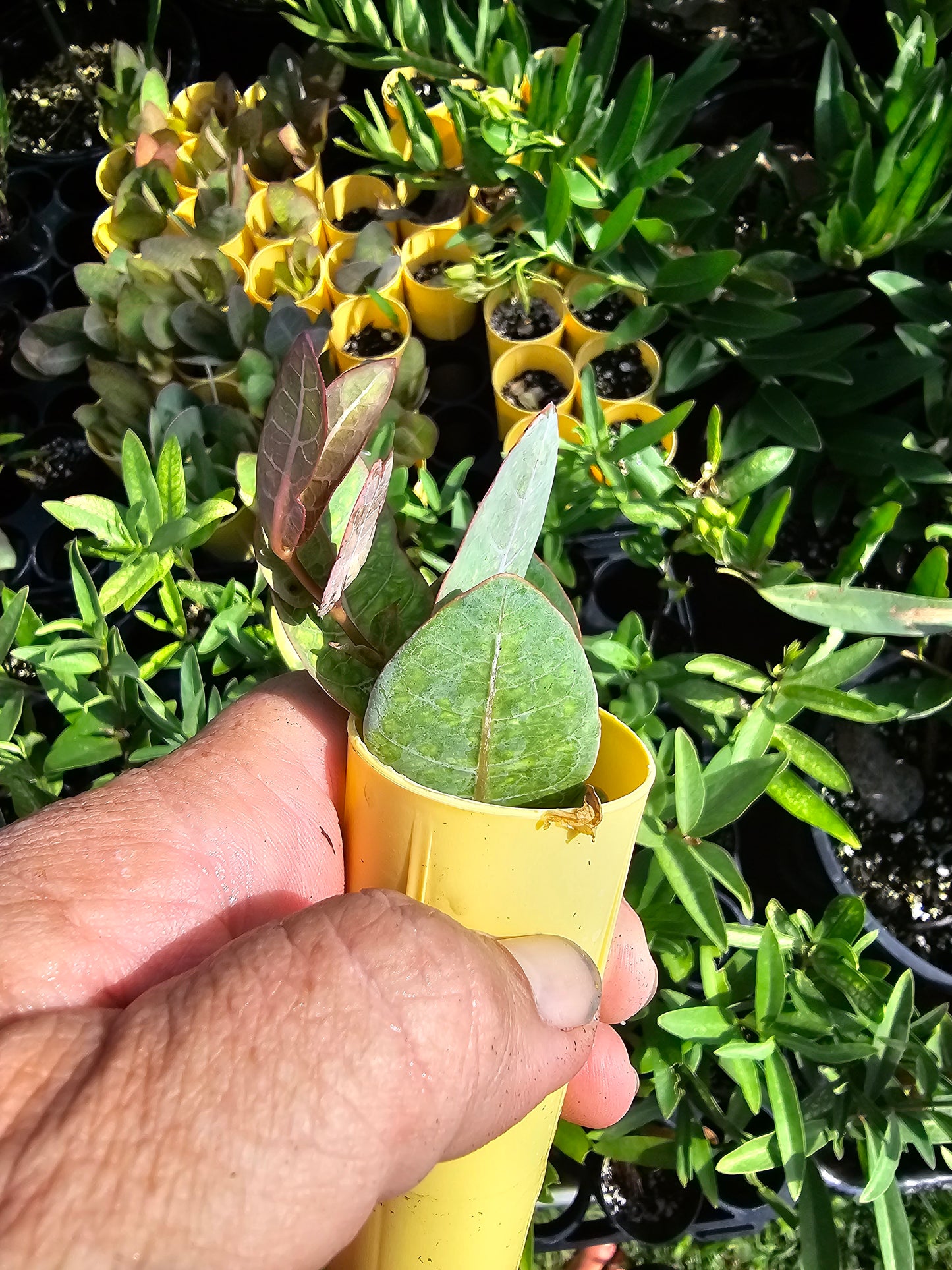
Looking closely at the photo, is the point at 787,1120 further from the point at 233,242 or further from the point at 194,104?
the point at 194,104

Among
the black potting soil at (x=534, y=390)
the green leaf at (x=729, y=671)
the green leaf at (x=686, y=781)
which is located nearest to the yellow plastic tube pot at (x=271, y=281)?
the black potting soil at (x=534, y=390)

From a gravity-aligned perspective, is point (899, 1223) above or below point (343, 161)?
below

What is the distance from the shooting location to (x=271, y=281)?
1695 mm

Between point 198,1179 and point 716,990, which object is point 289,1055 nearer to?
point 198,1179

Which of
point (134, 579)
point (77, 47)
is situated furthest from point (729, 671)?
point (77, 47)

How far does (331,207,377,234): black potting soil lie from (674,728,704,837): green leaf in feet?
4.91

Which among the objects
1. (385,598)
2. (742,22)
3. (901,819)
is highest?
(742,22)

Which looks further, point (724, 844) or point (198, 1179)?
point (724, 844)

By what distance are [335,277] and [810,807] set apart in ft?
4.11

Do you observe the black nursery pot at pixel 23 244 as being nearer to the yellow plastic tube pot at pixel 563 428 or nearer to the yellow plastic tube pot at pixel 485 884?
the yellow plastic tube pot at pixel 563 428

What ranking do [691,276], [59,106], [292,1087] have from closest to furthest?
1. [292,1087]
2. [691,276]
3. [59,106]

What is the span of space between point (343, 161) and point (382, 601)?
1.66 meters

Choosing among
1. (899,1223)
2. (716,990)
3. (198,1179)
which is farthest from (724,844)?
(198,1179)

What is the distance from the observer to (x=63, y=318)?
1507 mm
